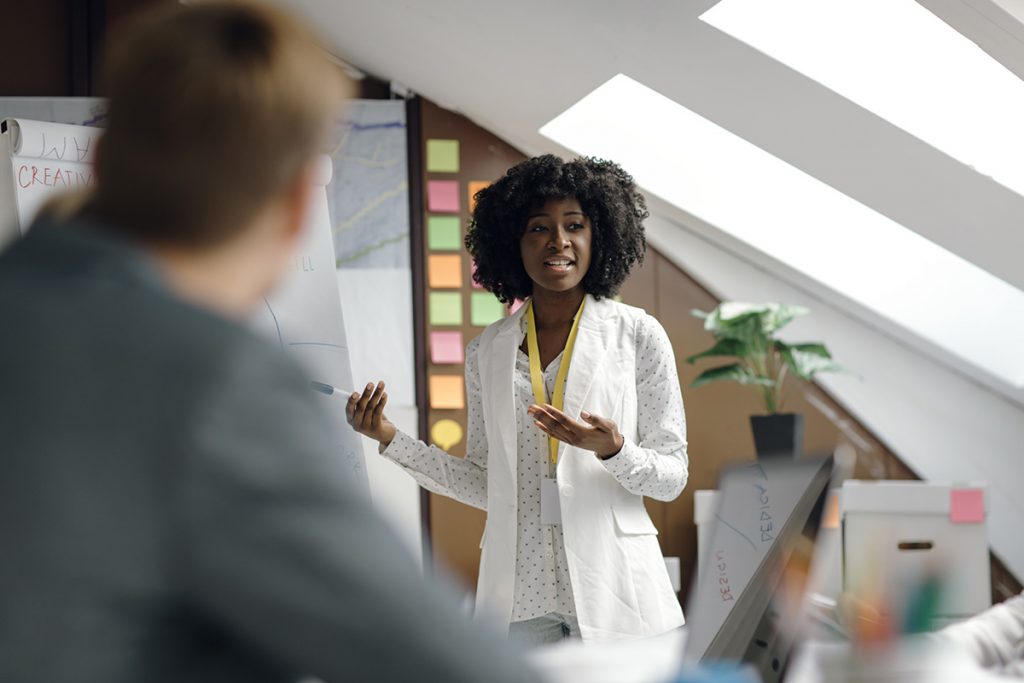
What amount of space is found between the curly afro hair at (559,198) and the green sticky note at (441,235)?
1.93 meters

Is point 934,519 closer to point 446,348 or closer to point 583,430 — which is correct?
point 446,348

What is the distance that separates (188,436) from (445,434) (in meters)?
4.17

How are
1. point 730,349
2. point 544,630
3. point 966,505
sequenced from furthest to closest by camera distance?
point 730,349 < point 966,505 < point 544,630

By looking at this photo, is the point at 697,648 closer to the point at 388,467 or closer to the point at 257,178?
the point at 257,178

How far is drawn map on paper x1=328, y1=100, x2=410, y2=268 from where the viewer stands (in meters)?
4.76

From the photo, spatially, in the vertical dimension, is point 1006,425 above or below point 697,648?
below

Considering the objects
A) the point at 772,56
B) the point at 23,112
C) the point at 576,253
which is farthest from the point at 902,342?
the point at 23,112

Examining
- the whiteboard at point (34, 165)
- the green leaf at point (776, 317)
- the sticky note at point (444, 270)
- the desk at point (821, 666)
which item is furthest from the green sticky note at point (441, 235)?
the desk at point (821, 666)

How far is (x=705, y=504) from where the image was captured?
14.4ft

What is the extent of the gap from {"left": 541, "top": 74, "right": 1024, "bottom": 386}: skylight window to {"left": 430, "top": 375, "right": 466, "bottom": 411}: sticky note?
41.2 inches

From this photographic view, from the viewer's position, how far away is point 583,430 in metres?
2.10

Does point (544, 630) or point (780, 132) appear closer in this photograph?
point (544, 630)

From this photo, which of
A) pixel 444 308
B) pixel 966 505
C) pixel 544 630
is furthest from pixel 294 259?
pixel 966 505

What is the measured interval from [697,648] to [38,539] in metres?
0.62
